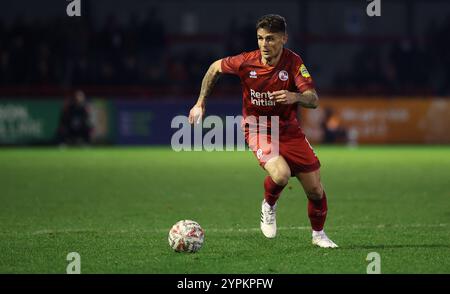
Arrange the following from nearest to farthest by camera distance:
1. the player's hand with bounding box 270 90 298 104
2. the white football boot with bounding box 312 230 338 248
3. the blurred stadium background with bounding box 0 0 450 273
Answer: the player's hand with bounding box 270 90 298 104, the white football boot with bounding box 312 230 338 248, the blurred stadium background with bounding box 0 0 450 273

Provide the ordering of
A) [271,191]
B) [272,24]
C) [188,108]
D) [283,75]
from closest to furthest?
[272,24] < [283,75] < [271,191] < [188,108]

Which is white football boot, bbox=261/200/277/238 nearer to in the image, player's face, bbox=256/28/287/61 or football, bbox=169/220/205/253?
football, bbox=169/220/205/253

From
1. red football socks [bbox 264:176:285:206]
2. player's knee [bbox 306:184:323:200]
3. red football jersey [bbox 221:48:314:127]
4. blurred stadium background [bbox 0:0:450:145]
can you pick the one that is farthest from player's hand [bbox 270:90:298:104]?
blurred stadium background [bbox 0:0:450:145]

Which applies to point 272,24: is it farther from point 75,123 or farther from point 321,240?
point 75,123

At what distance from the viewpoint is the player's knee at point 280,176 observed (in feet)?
26.8

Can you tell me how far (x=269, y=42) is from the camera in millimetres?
8117

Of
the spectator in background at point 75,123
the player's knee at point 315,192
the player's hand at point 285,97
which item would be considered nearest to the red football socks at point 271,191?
the player's knee at point 315,192

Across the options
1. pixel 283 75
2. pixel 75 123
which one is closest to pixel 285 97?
pixel 283 75

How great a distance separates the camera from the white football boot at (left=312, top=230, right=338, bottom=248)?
26.2 feet

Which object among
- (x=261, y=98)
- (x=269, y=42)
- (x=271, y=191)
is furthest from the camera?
(x=271, y=191)

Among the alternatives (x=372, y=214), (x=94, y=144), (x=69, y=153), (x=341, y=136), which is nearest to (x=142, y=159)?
(x=69, y=153)

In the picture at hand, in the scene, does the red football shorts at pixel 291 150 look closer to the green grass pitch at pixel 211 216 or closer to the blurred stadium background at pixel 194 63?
the green grass pitch at pixel 211 216

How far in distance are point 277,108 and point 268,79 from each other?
310 millimetres

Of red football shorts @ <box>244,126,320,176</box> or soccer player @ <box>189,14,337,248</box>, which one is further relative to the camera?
red football shorts @ <box>244,126,320,176</box>
